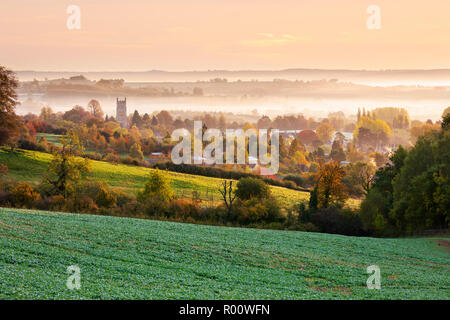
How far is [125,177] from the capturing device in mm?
83062

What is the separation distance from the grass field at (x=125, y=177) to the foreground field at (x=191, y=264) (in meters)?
36.3

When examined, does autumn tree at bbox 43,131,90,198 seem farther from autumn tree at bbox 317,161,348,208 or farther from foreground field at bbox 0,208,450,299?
autumn tree at bbox 317,161,348,208

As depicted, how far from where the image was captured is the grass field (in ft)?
245

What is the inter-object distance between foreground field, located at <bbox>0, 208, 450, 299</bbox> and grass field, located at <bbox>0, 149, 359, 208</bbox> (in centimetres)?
3626

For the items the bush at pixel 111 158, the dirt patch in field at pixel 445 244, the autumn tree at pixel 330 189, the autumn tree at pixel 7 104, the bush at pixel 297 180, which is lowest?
the bush at pixel 297 180

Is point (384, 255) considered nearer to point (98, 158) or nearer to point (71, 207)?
point (71, 207)

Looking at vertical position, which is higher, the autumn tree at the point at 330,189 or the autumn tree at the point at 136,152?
the autumn tree at the point at 136,152

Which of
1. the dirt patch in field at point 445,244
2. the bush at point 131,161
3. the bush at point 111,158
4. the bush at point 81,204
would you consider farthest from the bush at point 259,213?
the bush at point 111,158

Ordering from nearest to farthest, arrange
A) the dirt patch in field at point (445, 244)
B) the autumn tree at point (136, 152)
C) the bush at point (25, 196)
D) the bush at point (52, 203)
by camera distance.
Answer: the dirt patch in field at point (445, 244) < the bush at point (52, 203) < the bush at point (25, 196) < the autumn tree at point (136, 152)

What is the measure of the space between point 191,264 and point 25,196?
116 ft

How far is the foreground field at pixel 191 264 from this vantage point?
61.4ft

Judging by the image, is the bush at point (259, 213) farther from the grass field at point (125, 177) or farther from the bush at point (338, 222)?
the grass field at point (125, 177)

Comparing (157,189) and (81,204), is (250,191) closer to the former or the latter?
(157,189)
